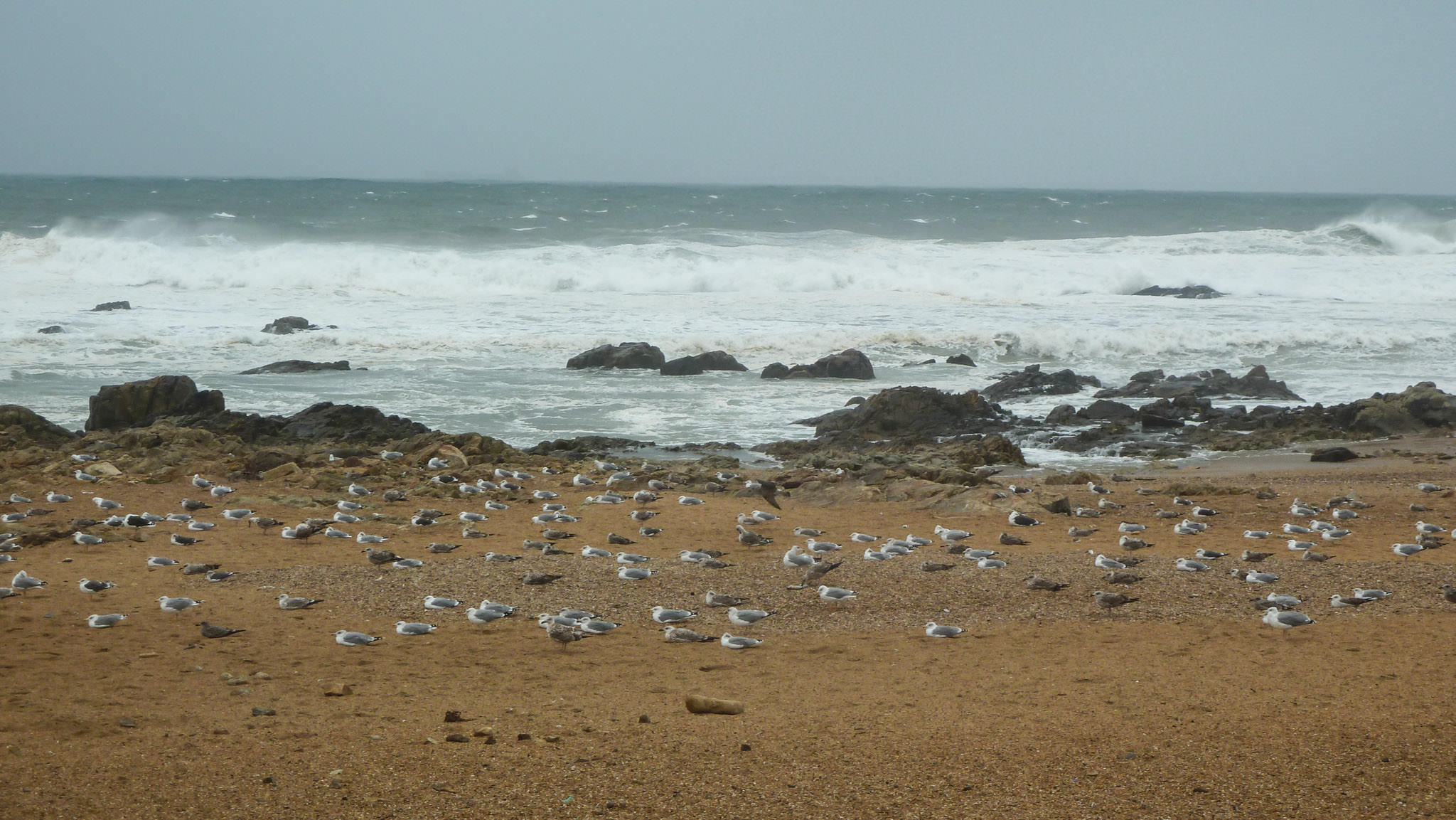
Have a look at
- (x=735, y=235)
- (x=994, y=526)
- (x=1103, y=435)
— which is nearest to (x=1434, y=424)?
(x=1103, y=435)

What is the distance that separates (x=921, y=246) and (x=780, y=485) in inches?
1413

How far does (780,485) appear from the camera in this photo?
474 inches

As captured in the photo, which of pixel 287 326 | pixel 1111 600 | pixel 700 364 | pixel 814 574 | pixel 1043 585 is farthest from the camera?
pixel 287 326

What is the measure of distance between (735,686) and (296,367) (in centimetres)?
1727

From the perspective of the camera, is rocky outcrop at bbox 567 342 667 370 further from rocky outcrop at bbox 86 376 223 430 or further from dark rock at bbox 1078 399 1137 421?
dark rock at bbox 1078 399 1137 421

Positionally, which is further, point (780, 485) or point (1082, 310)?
point (1082, 310)

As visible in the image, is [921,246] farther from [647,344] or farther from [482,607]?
[482,607]

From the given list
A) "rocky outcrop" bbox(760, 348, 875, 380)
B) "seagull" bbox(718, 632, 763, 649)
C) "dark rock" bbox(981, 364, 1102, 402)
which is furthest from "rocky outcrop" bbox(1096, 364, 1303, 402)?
"seagull" bbox(718, 632, 763, 649)

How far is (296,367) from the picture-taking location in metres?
20.9

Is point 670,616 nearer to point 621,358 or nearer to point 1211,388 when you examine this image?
point 1211,388

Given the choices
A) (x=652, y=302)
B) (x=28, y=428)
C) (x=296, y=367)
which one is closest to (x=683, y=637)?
(x=28, y=428)

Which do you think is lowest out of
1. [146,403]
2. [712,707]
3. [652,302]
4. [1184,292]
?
[146,403]

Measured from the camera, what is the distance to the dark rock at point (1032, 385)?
18672 millimetres

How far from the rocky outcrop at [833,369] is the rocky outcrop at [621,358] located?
226 centimetres
